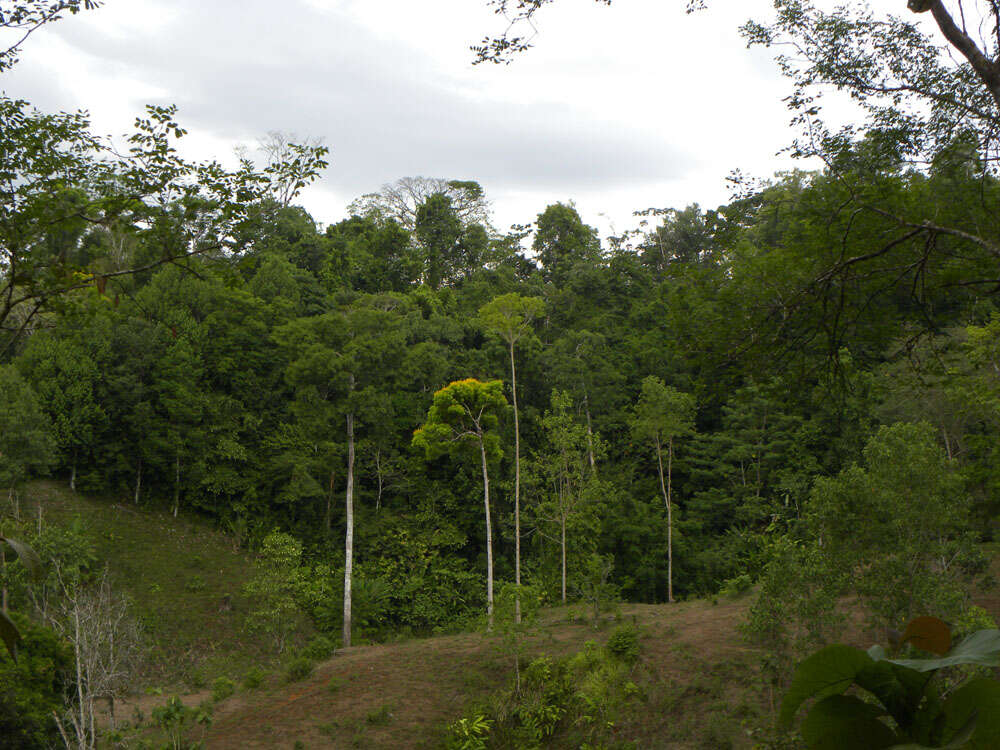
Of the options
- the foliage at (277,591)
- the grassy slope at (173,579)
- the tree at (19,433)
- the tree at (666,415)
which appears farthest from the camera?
the tree at (666,415)

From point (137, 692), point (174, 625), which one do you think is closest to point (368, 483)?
point (174, 625)

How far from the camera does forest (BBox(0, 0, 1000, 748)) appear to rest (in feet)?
→ 13.2

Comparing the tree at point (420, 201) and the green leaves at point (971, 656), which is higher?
the tree at point (420, 201)

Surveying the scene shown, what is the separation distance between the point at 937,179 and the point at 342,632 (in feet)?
53.7

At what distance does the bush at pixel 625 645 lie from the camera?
448 inches

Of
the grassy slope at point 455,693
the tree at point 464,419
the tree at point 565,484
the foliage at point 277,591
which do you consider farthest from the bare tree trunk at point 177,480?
the tree at point 565,484

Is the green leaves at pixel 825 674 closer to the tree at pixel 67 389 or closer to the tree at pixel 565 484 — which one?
the tree at pixel 565 484

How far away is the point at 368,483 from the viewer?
22.6m

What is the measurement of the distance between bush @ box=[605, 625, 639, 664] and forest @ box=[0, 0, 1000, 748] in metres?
1.53

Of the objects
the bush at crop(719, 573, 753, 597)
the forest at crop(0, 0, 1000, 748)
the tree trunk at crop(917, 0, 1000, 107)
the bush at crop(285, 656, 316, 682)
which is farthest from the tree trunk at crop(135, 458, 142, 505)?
the tree trunk at crop(917, 0, 1000, 107)

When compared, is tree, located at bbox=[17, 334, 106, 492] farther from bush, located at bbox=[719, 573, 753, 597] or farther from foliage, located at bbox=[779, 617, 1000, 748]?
foliage, located at bbox=[779, 617, 1000, 748]

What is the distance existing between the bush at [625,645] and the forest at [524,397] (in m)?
1.53

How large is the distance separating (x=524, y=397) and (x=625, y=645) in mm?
12837

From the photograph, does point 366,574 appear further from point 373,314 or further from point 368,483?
point 373,314
